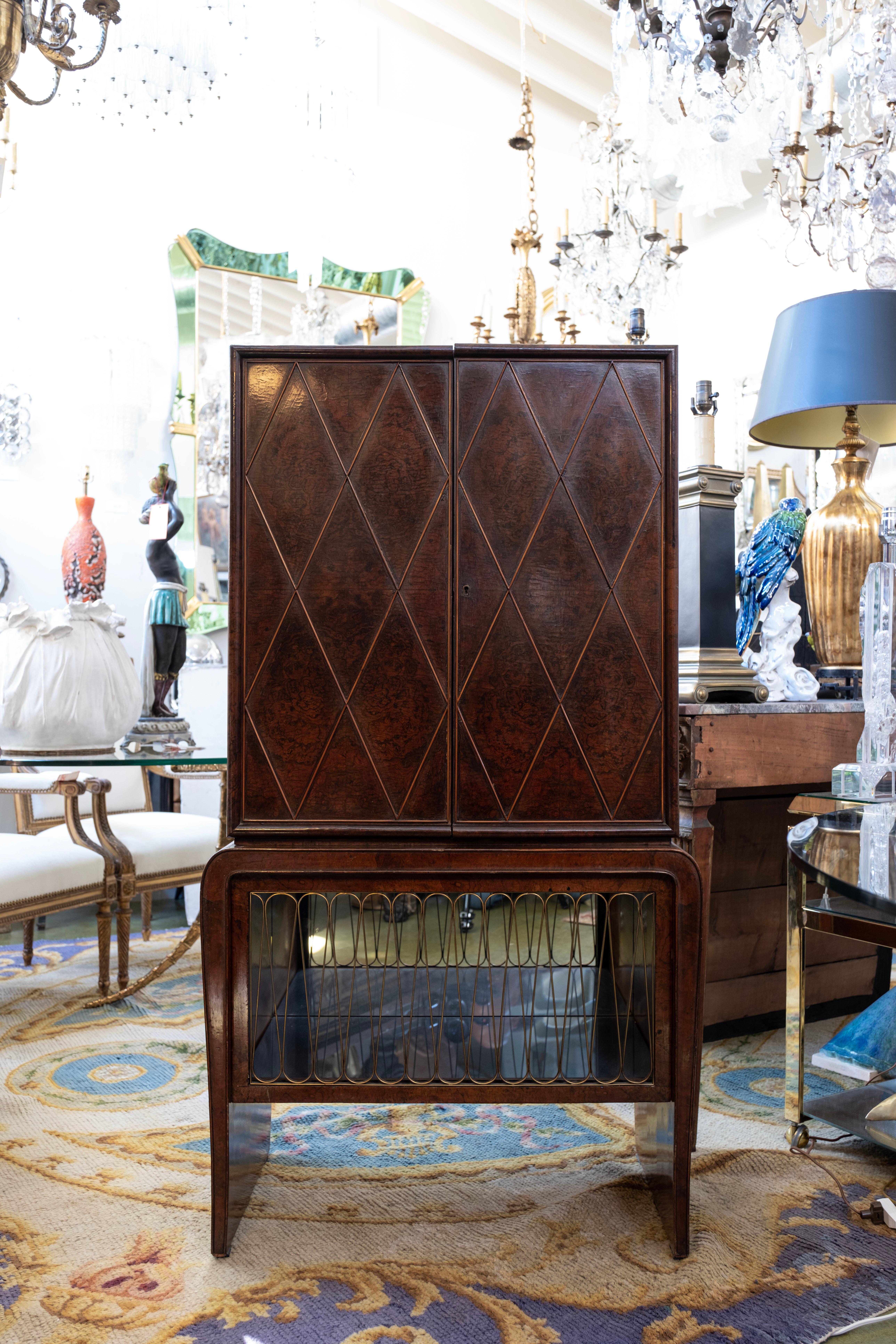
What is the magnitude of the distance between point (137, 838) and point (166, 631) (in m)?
0.71

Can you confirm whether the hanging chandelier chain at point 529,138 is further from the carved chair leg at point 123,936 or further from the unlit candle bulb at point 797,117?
the carved chair leg at point 123,936

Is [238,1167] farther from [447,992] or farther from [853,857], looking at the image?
[853,857]

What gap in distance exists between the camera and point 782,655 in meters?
2.37

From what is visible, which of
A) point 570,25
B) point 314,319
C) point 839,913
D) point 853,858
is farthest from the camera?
point 570,25

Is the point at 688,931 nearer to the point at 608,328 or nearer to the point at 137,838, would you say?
the point at 137,838

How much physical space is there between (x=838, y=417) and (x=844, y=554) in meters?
0.41

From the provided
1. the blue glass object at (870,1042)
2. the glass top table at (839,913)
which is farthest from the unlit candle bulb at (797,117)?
the blue glass object at (870,1042)

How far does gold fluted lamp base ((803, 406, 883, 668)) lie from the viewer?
93.6 inches

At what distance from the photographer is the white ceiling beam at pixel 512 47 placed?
15.3ft

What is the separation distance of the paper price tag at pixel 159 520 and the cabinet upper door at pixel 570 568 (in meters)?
1.49

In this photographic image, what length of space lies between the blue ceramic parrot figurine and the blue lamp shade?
0.86 feet

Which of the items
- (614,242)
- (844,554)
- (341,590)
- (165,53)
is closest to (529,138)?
(614,242)

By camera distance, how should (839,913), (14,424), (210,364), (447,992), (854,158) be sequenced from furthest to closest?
(210,364), (14,424), (854,158), (447,992), (839,913)

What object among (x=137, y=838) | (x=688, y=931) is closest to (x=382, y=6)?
(x=137, y=838)
